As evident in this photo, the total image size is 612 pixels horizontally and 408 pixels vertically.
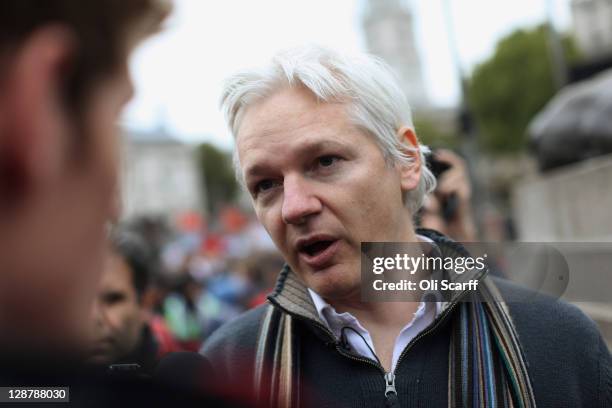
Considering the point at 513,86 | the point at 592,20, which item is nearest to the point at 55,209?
the point at 513,86

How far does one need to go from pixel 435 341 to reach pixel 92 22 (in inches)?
46.6

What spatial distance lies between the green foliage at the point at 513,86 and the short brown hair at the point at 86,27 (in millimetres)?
40452

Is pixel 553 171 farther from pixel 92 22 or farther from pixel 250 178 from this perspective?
pixel 92 22

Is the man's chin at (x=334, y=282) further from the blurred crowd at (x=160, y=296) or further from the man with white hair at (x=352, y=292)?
the blurred crowd at (x=160, y=296)

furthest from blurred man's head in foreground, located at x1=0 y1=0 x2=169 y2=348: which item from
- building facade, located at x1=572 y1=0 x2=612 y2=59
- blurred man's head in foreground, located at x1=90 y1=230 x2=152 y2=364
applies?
building facade, located at x1=572 y1=0 x2=612 y2=59

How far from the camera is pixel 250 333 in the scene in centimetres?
185

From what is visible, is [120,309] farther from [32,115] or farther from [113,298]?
[32,115]

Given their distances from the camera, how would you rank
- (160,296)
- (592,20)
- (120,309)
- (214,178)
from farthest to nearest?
(214,178)
(592,20)
(160,296)
(120,309)

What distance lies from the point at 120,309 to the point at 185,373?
230cm

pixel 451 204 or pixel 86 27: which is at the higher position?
pixel 451 204

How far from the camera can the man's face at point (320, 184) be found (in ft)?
5.37

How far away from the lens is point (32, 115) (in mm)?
613

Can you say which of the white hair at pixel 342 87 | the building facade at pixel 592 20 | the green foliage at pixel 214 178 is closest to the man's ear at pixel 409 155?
the white hair at pixel 342 87

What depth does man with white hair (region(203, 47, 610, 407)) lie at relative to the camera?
1.57 meters
